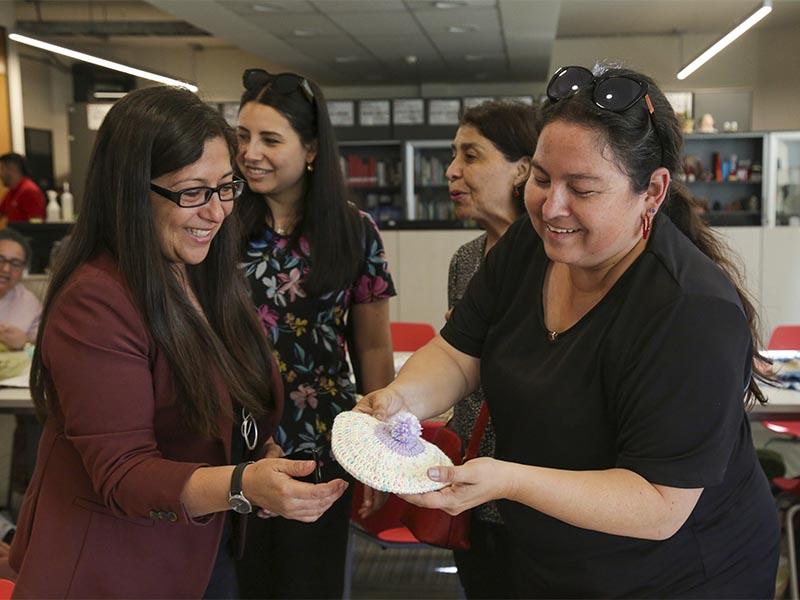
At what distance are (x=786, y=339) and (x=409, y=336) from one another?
184 cm

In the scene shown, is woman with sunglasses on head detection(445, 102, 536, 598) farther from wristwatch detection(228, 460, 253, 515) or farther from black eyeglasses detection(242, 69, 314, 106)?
wristwatch detection(228, 460, 253, 515)

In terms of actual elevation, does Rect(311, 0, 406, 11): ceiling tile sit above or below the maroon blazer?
above

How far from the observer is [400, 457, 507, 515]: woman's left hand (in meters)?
1.21

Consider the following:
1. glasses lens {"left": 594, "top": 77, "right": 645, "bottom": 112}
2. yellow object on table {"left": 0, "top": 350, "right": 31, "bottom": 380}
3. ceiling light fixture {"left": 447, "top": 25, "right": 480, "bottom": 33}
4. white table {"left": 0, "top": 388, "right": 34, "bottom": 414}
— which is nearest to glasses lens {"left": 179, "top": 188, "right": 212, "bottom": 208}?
glasses lens {"left": 594, "top": 77, "right": 645, "bottom": 112}

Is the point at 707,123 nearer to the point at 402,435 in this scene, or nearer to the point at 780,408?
the point at 780,408

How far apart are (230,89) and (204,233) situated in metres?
11.9

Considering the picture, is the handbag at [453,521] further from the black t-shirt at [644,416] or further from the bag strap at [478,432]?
the black t-shirt at [644,416]

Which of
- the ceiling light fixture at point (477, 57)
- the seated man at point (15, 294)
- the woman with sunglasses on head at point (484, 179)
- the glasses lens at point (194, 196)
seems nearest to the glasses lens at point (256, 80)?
the woman with sunglasses on head at point (484, 179)

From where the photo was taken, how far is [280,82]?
209 centimetres

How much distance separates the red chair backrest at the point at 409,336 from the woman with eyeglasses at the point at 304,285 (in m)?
1.87

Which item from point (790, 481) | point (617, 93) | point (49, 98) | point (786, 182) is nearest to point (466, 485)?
point (617, 93)

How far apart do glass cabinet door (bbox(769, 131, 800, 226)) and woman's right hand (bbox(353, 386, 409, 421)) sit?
7564 millimetres

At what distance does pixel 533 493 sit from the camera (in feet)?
4.01

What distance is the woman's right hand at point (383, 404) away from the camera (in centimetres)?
150
